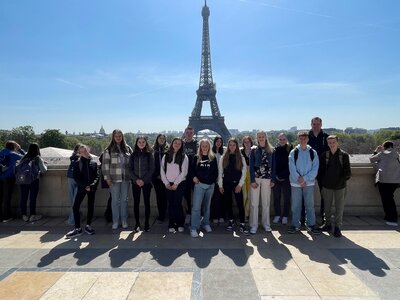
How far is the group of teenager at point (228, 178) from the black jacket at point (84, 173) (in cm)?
2

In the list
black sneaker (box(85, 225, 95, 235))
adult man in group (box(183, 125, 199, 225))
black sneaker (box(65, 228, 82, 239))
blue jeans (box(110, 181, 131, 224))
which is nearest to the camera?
black sneaker (box(65, 228, 82, 239))

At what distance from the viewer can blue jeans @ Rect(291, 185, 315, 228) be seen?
6.03 metres

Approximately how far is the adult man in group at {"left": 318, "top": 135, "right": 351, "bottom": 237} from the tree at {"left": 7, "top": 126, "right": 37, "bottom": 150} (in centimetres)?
7124

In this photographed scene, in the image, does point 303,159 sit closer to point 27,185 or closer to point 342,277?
point 342,277

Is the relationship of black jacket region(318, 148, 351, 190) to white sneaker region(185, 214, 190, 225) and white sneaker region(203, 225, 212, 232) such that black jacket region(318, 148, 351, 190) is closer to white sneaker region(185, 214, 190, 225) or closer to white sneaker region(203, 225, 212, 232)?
white sneaker region(203, 225, 212, 232)

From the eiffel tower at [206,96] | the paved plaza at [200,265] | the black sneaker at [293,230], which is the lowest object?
the paved plaza at [200,265]

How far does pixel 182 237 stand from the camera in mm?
5785

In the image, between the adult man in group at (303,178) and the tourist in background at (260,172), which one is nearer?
the adult man in group at (303,178)

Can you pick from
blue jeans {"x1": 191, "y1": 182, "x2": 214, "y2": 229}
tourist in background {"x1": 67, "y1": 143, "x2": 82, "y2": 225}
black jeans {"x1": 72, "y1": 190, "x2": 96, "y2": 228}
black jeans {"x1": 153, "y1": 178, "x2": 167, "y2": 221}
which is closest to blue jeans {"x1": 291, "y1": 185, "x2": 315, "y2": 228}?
blue jeans {"x1": 191, "y1": 182, "x2": 214, "y2": 229}

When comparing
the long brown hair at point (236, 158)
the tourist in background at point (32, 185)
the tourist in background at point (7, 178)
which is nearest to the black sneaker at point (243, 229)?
the long brown hair at point (236, 158)

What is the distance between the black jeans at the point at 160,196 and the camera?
6.70 metres

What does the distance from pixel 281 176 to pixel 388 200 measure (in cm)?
238

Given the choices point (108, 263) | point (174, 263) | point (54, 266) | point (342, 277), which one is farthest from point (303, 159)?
point (54, 266)

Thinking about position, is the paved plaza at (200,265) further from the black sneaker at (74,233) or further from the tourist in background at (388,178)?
the tourist in background at (388,178)
